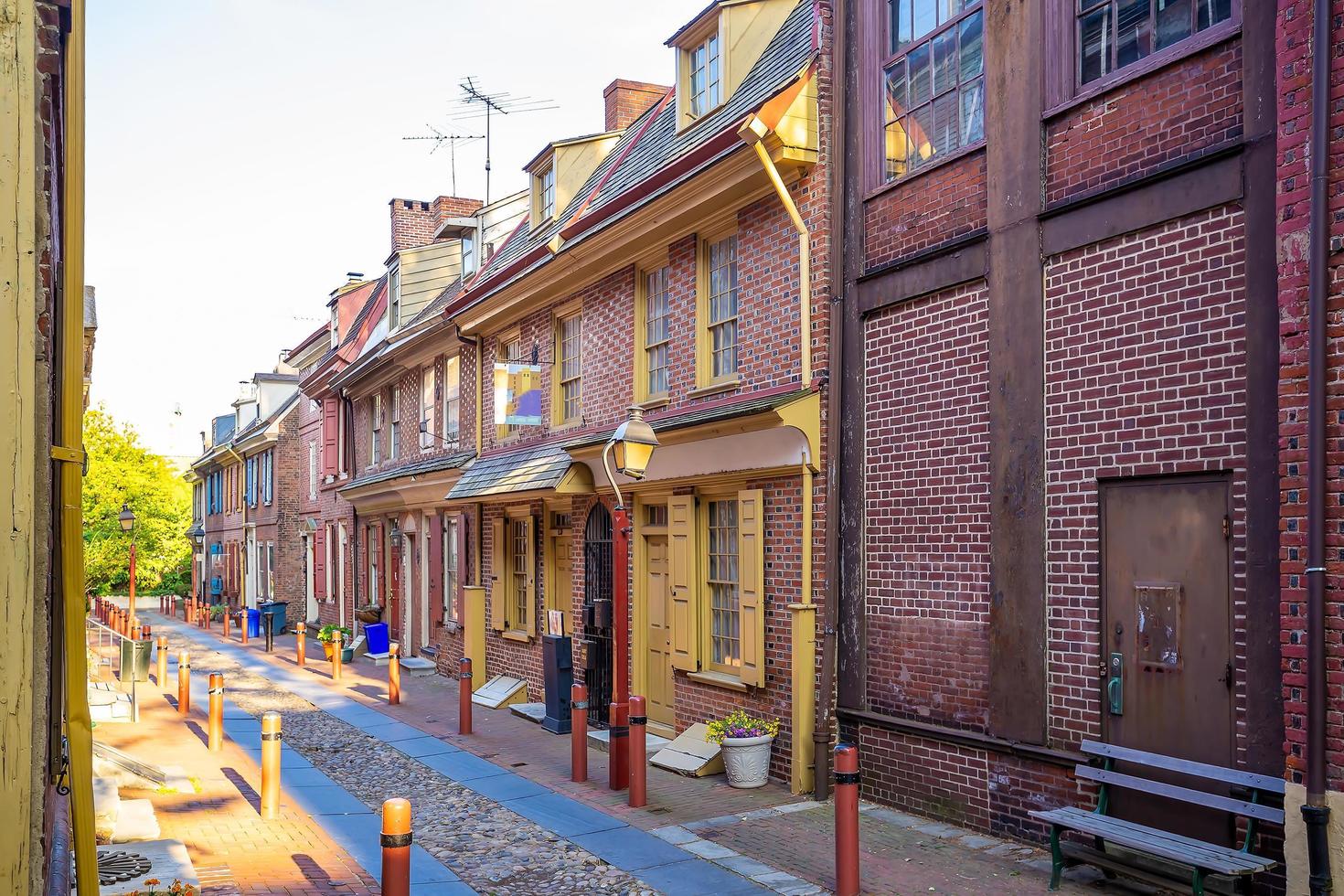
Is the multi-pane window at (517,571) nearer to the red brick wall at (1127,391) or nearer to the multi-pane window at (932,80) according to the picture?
the multi-pane window at (932,80)

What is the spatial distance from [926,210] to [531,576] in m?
9.35

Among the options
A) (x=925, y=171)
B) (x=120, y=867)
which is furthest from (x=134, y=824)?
(x=925, y=171)

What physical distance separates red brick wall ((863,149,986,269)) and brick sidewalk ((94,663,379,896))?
6478 millimetres

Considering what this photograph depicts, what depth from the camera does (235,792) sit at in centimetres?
1062

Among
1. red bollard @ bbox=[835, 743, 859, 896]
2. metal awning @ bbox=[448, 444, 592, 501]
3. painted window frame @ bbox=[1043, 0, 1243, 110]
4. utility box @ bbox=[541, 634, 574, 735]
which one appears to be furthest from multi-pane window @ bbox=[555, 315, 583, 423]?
red bollard @ bbox=[835, 743, 859, 896]

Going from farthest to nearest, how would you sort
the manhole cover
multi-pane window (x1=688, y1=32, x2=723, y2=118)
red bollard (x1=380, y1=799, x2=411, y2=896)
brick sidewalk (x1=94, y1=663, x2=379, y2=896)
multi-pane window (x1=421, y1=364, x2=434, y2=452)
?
multi-pane window (x1=421, y1=364, x2=434, y2=452) < multi-pane window (x1=688, y1=32, x2=723, y2=118) < brick sidewalk (x1=94, y1=663, x2=379, y2=896) < the manhole cover < red bollard (x1=380, y1=799, x2=411, y2=896)

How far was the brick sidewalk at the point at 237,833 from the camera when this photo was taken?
25.1ft

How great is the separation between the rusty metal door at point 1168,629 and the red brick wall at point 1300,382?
66cm

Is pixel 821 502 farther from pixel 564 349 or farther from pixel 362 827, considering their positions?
pixel 564 349

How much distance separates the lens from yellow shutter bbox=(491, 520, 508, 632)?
17.8 meters

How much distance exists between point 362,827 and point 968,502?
5647 millimetres

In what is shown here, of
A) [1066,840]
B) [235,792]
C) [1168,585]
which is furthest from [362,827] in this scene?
[1168,585]

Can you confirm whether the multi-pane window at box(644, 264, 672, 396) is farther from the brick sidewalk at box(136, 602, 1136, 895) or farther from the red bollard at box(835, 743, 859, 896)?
the red bollard at box(835, 743, 859, 896)

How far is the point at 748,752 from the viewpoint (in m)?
10.4
